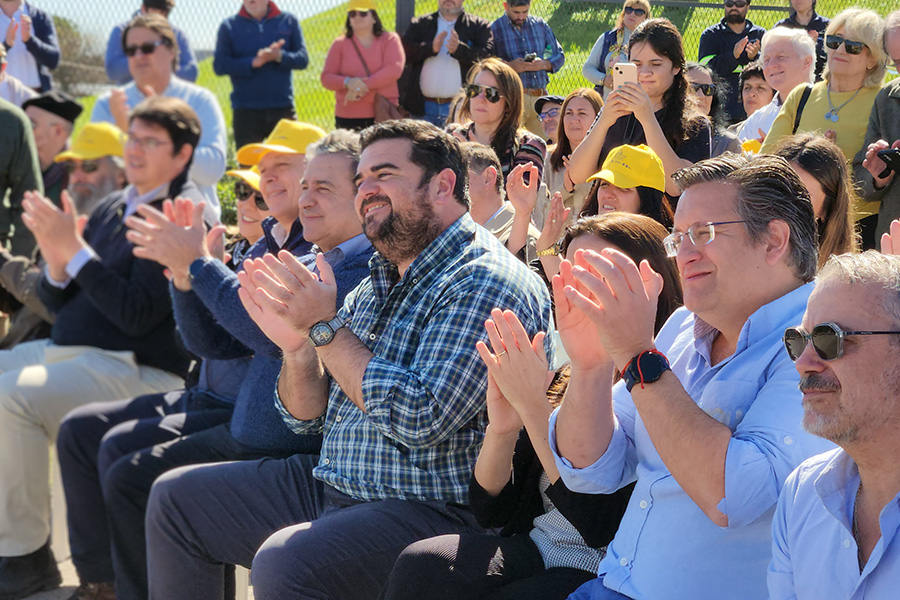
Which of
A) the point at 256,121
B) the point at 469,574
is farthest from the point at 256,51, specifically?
the point at 469,574

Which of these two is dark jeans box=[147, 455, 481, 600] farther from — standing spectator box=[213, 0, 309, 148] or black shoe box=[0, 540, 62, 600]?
standing spectator box=[213, 0, 309, 148]

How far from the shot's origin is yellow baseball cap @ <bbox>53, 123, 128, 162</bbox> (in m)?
5.39

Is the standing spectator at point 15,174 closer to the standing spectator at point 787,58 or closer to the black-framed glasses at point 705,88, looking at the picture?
the black-framed glasses at point 705,88

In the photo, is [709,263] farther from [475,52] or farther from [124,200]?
[475,52]

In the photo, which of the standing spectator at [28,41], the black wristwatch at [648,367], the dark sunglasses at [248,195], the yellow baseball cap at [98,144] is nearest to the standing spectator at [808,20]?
the dark sunglasses at [248,195]

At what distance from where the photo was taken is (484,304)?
279 centimetres

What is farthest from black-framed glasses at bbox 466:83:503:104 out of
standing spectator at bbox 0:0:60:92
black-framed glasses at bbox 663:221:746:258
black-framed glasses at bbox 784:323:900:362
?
standing spectator at bbox 0:0:60:92

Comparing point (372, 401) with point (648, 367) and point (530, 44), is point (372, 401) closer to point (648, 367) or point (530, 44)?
point (648, 367)

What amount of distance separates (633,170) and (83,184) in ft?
10.5

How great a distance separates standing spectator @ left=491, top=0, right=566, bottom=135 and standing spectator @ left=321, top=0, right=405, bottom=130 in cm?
90

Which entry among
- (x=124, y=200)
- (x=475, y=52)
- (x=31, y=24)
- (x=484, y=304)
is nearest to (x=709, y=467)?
(x=484, y=304)

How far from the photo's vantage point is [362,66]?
7547 millimetres

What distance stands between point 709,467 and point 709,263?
1.58 feet

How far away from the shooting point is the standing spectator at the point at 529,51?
6.53 metres
